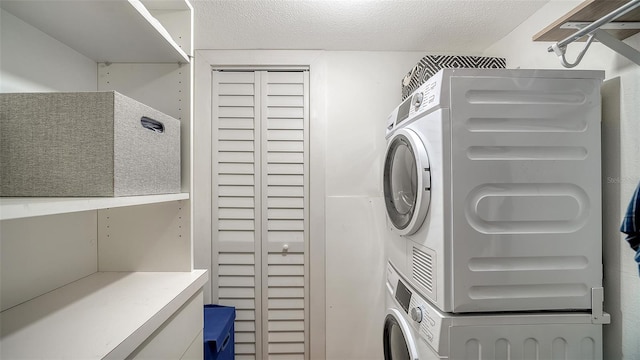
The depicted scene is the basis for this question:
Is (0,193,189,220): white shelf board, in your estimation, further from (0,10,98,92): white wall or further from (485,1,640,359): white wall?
(485,1,640,359): white wall

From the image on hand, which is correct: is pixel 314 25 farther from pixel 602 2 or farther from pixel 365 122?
pixel 602 2

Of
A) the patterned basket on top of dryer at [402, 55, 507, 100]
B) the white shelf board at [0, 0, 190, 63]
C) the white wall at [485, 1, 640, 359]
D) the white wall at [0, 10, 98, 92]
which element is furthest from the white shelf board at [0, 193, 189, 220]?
the white wall at [485, 1, 640, 359]

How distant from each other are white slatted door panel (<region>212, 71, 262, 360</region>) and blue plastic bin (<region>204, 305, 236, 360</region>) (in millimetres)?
115

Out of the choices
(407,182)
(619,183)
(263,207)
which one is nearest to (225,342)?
(263,207)

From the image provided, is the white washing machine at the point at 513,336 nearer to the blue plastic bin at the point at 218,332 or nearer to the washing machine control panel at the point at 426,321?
the washing machine control panel at the point at 426,321

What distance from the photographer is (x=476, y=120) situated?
2.79 feet

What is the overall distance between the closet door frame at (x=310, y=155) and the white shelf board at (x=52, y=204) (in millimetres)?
1089

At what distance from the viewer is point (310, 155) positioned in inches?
67.6

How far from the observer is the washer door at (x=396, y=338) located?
40.6 inches

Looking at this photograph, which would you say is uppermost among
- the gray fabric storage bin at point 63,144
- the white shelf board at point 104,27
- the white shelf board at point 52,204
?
the white shelf board at point 104,27

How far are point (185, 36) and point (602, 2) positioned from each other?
1.37m

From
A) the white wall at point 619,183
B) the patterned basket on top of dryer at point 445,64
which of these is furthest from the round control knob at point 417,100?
the white wall at point 619,183

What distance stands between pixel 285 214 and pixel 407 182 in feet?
3.01

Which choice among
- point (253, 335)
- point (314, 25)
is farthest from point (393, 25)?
point (253, 335)
